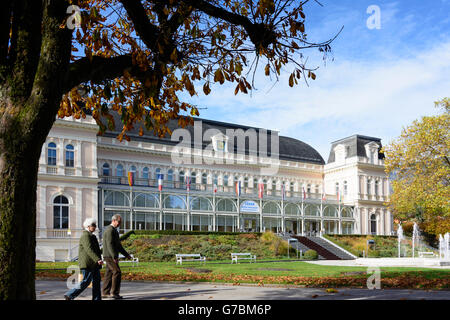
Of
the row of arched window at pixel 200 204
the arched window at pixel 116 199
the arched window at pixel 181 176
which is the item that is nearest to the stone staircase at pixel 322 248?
the row of arched window at pixel 200 204

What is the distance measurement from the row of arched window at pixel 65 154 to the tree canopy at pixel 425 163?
81.4 ft

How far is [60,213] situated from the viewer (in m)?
37.3

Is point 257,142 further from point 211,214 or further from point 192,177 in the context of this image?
point 211,214

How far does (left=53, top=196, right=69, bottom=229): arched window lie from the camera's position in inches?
1457

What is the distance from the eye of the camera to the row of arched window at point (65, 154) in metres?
37.7

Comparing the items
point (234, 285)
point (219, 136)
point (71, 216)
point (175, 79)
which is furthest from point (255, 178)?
point (175, 79)

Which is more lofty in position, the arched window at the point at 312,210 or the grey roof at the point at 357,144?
the grey roof at the point at 357,144

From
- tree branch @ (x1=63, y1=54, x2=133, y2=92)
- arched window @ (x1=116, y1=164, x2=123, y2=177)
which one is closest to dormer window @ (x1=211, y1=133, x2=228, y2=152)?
arched window @ (x1=116, y1=164, x2=123, y2=177)

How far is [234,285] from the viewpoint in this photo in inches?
470

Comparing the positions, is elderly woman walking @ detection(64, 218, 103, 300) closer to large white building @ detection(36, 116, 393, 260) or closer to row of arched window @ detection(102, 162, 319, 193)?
large white building @ detection(36, 116, 393, 260)

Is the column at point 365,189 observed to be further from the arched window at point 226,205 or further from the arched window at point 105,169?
the arched window at point 105,169

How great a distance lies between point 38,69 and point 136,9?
172 centimetres

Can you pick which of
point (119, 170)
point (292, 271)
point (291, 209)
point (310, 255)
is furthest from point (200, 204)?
point (292, 271)
